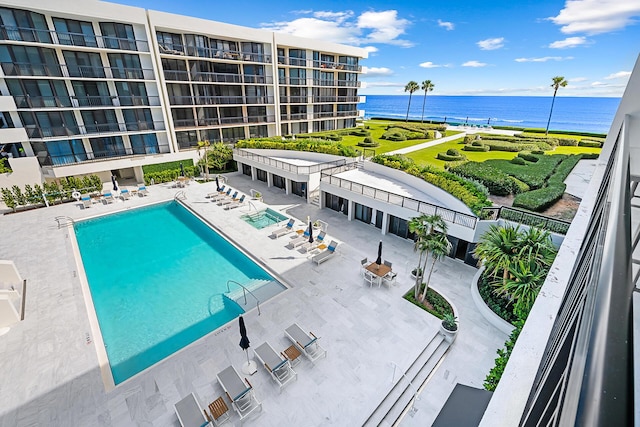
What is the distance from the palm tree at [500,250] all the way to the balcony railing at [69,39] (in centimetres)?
3145

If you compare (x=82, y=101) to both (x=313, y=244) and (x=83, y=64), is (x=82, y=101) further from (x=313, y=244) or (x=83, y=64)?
(x=313, y=244)

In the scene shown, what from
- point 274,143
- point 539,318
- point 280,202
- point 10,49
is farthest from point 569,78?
point 10,49

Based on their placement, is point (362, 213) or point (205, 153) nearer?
point (362, 213)

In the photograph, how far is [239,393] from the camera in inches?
377

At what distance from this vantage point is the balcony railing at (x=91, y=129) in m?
24.2

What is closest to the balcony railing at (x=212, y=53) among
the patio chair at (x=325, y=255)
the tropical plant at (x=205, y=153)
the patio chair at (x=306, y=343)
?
the tropical plant at (x=205, y=153)

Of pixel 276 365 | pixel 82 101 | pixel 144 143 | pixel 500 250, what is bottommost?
pixel 276 365

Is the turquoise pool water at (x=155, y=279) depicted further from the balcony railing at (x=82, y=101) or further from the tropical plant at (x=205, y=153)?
the balcony railing at (x=82, y=101)

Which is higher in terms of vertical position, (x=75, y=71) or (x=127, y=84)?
(x=75, y=71)

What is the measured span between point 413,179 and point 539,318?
58.6ft

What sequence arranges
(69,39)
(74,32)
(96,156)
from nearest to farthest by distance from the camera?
(69,39), (74,32), (96,156)

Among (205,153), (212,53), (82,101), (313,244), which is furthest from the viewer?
(212,53)

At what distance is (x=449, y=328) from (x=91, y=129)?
31.8m

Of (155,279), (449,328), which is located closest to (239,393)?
(449,328)
